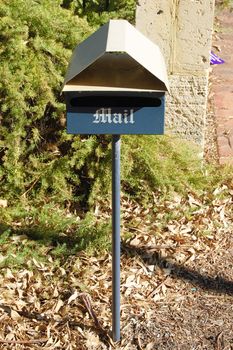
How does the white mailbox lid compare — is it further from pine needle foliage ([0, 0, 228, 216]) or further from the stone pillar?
the stone pillar

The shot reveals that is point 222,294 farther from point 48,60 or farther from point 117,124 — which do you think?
point 48,60

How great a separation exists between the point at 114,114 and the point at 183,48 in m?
2.02

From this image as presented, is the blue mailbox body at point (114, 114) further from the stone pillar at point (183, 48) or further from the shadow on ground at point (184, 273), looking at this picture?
the stone pillar at point (183, 48)

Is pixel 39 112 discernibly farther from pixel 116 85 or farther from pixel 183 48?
pixel 116 85

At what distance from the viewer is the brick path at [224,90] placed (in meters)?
5.32

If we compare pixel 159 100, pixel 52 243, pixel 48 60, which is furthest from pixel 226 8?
pixel 159 100

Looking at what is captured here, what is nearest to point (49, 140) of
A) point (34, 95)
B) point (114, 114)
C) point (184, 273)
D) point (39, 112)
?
point (39, 112)

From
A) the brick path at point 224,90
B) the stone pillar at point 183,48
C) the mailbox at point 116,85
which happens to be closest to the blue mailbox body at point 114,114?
the mailbox at point 116,85

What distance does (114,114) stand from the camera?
8.57 ft

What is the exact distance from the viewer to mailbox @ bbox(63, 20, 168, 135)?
252 cm

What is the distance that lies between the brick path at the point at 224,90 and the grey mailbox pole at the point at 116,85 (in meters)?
2.45

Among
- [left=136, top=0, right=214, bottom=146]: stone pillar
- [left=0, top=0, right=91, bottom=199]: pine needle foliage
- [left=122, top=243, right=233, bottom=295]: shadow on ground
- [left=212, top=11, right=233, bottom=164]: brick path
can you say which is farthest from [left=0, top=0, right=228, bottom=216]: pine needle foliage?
[left=212, top=11, right=233, bottom=164]: brick path

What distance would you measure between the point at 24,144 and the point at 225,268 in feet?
5.19

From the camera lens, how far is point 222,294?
3623 mm
